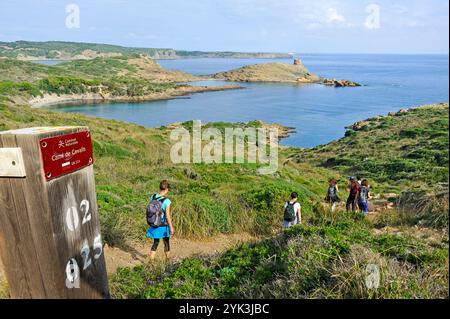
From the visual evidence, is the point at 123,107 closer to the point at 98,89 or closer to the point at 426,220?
the point at 98,89

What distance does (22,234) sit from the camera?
2.18m

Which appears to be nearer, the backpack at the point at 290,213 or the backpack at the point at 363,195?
the backpack at the point at 290,213

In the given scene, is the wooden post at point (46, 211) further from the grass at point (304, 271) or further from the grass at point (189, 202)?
the grass at point (189, 202)

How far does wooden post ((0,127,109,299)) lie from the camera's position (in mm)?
2070

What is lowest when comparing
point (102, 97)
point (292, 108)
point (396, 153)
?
point (396, 153)

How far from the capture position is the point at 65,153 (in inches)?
88.0

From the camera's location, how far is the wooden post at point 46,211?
207 cm

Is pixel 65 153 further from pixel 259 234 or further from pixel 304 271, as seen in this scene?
pixel 259 234

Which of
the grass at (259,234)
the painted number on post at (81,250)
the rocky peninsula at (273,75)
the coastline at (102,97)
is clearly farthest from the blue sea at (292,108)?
the painted number on post at (81,250)

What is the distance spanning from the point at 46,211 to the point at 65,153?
36cm

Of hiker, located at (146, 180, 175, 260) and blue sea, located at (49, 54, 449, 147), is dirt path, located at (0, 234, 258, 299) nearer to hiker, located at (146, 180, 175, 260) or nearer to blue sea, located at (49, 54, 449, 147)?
hiker, located at (146, 180, 175, 260)

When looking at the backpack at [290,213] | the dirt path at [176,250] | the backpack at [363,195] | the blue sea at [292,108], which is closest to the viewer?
the dirt path at [176,250]

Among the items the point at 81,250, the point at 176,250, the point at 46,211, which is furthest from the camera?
the point at 176,250

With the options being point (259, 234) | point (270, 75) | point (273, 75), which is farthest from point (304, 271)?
point (273, 75)
